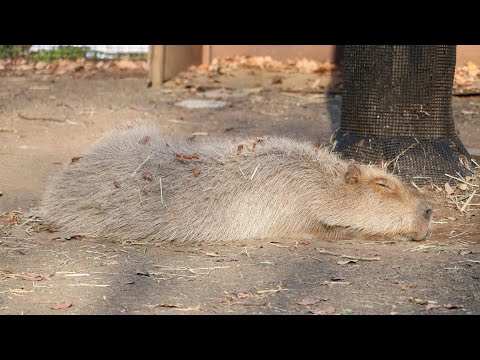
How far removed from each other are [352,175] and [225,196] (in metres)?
0.84

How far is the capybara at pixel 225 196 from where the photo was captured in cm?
503

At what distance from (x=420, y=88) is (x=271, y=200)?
5.93 feet

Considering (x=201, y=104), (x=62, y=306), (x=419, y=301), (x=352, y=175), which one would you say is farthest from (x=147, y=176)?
(x=201, y=104)

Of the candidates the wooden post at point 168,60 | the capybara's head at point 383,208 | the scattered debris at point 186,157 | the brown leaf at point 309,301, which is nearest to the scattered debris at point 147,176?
the scattered debris at point 186,157

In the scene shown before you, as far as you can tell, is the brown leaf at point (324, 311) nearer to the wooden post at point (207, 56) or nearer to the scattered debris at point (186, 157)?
the scattered debris at point (186, 157)

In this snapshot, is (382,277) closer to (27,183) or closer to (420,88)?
(420,88)

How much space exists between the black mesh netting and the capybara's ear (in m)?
0.94

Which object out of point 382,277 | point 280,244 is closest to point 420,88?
point 280,244

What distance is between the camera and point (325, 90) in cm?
987

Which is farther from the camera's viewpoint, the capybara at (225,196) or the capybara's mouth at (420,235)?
the capybara's mouth at (420,235)

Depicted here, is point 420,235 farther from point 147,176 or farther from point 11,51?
point 11,51

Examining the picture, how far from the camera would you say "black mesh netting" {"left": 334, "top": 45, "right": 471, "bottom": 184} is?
6184 millimetres

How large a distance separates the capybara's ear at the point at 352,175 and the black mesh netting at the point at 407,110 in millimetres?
945

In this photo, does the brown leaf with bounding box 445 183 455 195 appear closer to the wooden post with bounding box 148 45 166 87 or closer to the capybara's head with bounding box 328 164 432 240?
the capybara's head with bounding box 328 164 432 240
